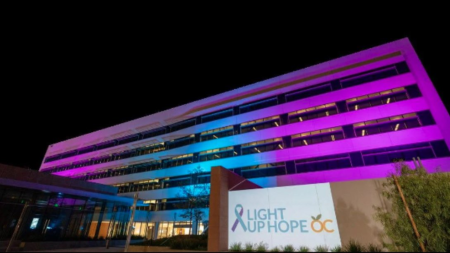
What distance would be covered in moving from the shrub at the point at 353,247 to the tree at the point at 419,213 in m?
1.09

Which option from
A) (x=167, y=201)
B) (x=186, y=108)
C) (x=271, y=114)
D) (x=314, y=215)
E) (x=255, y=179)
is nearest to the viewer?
(x=314, y=215)

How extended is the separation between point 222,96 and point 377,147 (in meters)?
24.7

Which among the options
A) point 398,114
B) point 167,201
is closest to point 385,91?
point 398,114

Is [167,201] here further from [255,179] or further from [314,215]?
[314,215]

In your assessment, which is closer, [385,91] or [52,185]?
[52,185]

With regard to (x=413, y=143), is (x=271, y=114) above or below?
above

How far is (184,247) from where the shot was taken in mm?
13523

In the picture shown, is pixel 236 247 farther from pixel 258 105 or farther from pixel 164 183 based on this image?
pixel 164 183

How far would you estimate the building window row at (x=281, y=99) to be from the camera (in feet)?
95.7

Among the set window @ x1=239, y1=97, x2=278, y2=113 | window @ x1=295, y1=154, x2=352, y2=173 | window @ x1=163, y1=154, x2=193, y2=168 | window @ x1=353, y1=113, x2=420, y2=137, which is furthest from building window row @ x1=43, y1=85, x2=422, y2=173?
window @ x1=295, y1=154, x2=352, y2=173

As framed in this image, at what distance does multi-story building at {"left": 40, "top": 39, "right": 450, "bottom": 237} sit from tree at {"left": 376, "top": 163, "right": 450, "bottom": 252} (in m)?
15.6

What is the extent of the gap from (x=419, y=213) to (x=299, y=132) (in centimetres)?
2113

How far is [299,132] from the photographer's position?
30.9m

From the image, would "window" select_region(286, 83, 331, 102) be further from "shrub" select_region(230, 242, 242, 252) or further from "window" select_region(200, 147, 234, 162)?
"shrub" select_region(230, 242, 242, 252)
